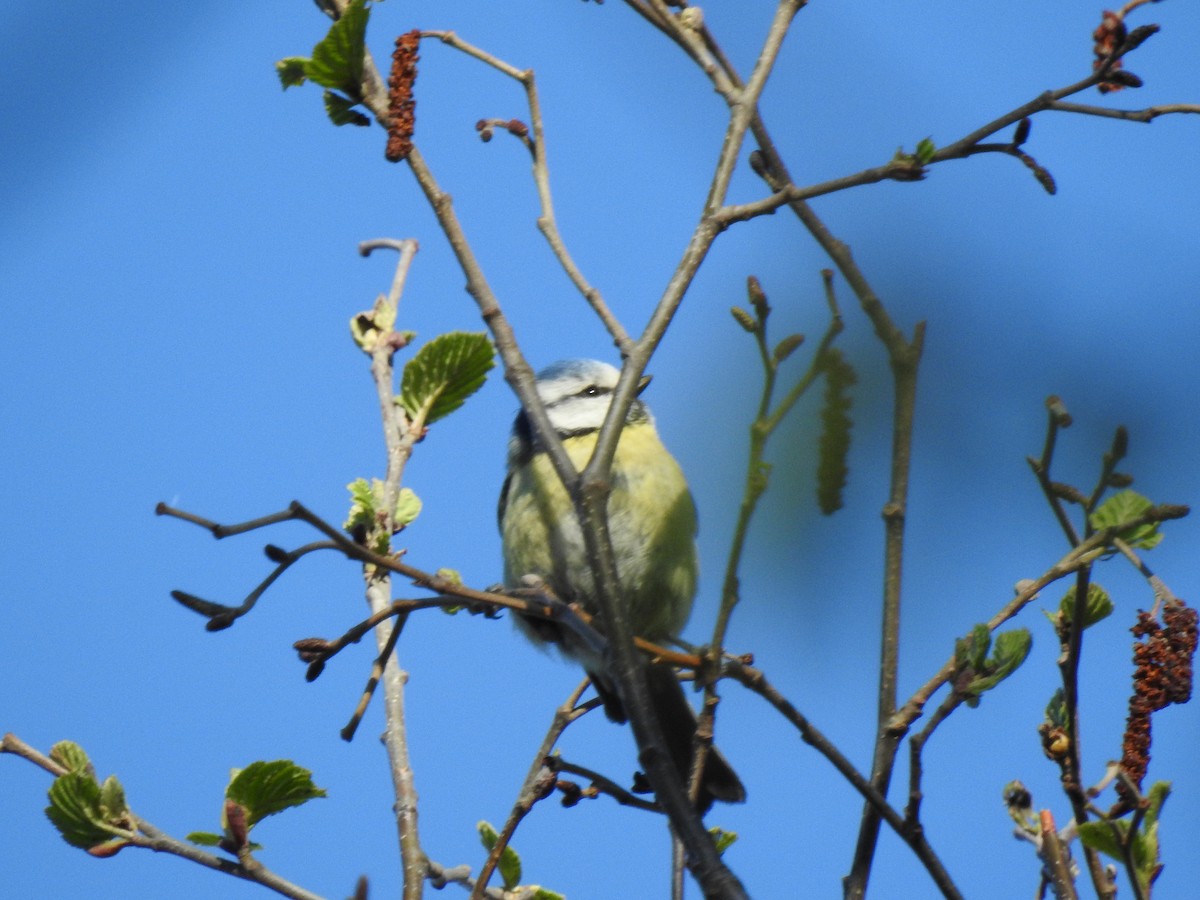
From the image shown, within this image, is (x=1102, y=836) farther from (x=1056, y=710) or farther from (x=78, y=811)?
(x=78, y=811)

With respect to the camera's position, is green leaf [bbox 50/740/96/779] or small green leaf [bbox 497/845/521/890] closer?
green leaf [bbox 50/740/96/779]

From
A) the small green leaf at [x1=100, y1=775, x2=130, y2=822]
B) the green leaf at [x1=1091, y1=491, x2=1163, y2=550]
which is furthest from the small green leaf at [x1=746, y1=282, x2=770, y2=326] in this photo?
the small green leaf at [x1=100, y1=775, x2=130, y2=822]

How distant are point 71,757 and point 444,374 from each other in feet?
2.71

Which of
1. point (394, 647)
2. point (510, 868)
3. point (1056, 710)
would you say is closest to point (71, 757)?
point (394, 647)

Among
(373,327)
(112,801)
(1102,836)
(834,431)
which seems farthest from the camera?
(373,327)

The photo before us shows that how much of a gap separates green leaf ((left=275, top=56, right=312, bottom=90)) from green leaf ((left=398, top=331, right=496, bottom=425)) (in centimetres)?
44

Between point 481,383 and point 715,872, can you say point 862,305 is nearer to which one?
point 715,872

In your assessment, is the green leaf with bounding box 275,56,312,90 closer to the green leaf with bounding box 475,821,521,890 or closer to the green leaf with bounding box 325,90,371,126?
the green leaf with bounding box 325,90,371,126

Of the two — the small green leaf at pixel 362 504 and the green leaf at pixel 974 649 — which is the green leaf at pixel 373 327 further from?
the green leaf at pixel 974 649

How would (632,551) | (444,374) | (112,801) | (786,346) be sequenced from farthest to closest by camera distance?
(632,551) < (444,374) < (112,801) < (786,346)

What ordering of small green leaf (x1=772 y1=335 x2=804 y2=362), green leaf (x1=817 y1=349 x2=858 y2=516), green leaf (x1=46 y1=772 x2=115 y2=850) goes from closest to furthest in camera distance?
1. green leaf (x1=817 y1=349 x2=858 y2=516)
2. small green leaf (x1=772 y1=335 x2=804 y2=362)
3. green leaf (x1=46 y1=772 x2=115 y2=850)

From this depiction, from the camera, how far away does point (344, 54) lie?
1.78 meters

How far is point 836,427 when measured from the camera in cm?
117

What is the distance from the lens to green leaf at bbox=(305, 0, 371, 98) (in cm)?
173
